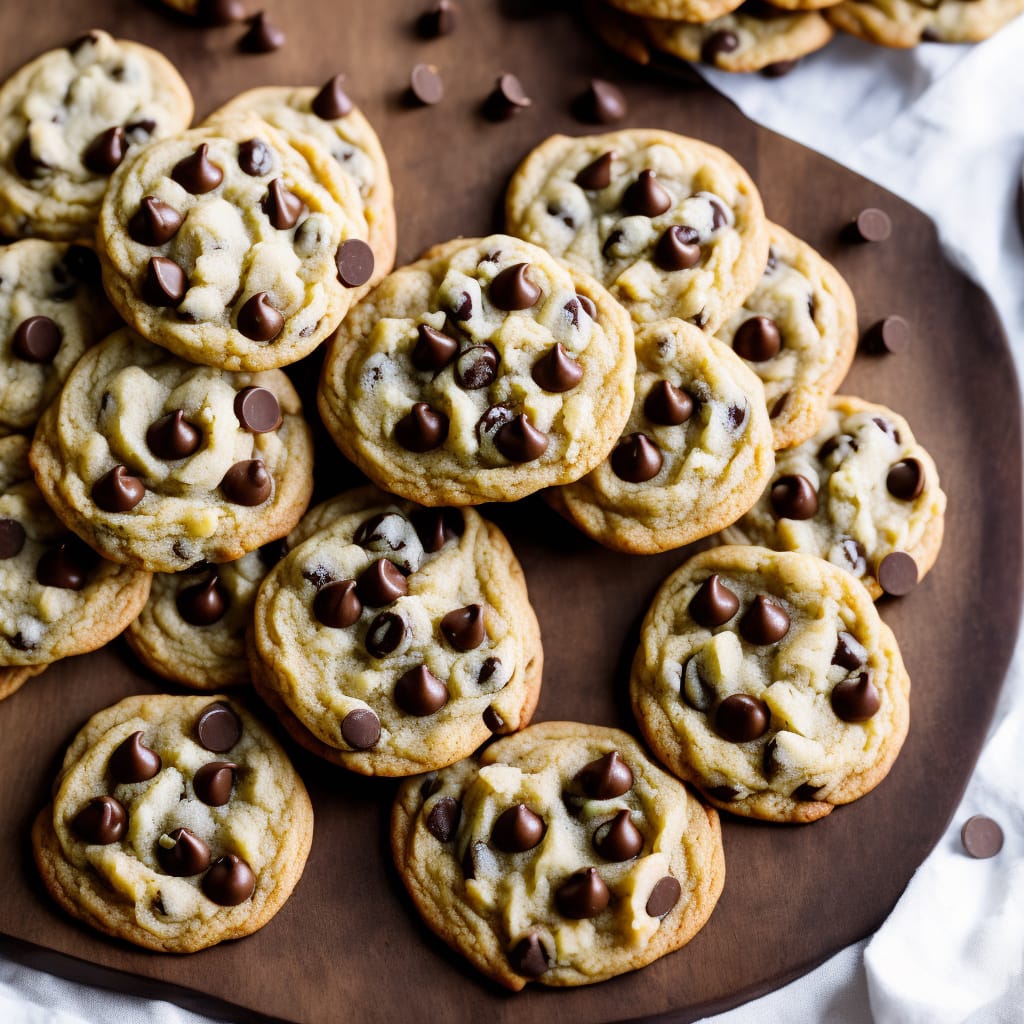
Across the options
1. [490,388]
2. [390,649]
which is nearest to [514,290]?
[490,388]

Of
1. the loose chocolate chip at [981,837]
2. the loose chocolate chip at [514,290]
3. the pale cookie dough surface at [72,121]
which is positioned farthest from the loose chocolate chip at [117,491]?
the loose chocolate chip at [981,837]

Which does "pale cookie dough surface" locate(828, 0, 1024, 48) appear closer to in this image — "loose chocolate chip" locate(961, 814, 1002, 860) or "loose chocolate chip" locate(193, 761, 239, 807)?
"loose chocolate chip" locate(961, 814, 1002, 860)

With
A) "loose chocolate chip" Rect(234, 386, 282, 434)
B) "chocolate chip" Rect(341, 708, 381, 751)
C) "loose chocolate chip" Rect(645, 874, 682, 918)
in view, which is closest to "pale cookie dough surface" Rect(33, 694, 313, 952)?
"chocolate chip" Rect(341, 708, 381, 751)

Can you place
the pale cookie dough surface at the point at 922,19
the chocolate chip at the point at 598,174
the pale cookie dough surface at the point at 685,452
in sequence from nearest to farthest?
the pale cookie dough surface at the point at 685,452 < the chocolate chip at the point at 598,174 < the pale cookie dough surface at the point at 922,19

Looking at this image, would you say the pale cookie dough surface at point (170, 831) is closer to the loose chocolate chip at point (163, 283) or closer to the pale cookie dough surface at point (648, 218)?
the loose chocolate chip at point (163, 283)

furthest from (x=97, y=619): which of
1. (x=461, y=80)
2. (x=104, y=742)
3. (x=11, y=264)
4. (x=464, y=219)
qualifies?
(x=461, y=80)

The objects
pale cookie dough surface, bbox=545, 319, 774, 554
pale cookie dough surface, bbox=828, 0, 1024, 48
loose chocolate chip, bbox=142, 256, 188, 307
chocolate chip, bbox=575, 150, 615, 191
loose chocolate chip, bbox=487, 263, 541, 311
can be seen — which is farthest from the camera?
pale cookie dough surface, bbox=828, 0, 1024, 48

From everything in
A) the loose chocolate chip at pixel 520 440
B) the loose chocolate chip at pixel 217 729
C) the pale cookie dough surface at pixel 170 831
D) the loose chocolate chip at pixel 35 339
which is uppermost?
the loose chocolate chip at pixel 520 440
